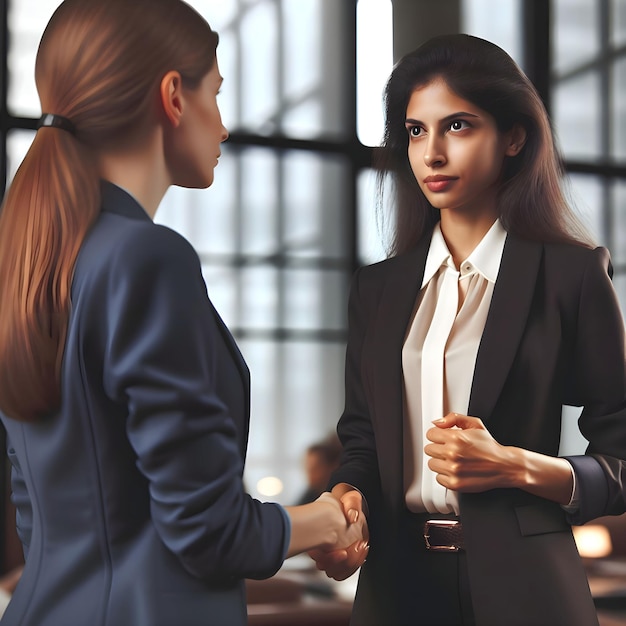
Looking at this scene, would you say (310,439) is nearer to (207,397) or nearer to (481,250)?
(481,250)

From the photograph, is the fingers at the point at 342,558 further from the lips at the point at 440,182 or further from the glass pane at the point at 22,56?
the glass pane at the point at 22,56

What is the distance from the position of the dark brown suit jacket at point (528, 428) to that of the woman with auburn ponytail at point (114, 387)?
474 mm

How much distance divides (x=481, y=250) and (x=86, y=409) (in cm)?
93

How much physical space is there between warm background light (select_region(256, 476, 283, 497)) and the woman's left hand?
5.73 metres

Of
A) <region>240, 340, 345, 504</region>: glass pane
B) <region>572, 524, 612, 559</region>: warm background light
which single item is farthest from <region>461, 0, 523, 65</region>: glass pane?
<region>572, 524, 612, 559</region>: warm background light

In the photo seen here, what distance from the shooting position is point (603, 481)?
5.86 ft

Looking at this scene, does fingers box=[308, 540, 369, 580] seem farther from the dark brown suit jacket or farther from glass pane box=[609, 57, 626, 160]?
glass pane box=[609, 57, 626, 160]

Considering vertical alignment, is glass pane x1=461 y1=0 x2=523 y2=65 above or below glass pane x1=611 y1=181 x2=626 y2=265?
above

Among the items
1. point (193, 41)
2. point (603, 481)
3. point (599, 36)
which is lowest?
point (603, 481)

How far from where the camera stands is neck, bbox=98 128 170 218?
148 cm

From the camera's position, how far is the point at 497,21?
28.1 feet

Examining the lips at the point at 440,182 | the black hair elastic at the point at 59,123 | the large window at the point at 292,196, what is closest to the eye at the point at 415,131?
the lips at the point at 440,182

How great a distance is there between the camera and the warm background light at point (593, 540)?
657 centimetres

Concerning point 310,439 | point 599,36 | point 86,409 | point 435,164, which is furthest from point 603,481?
point 599,36
